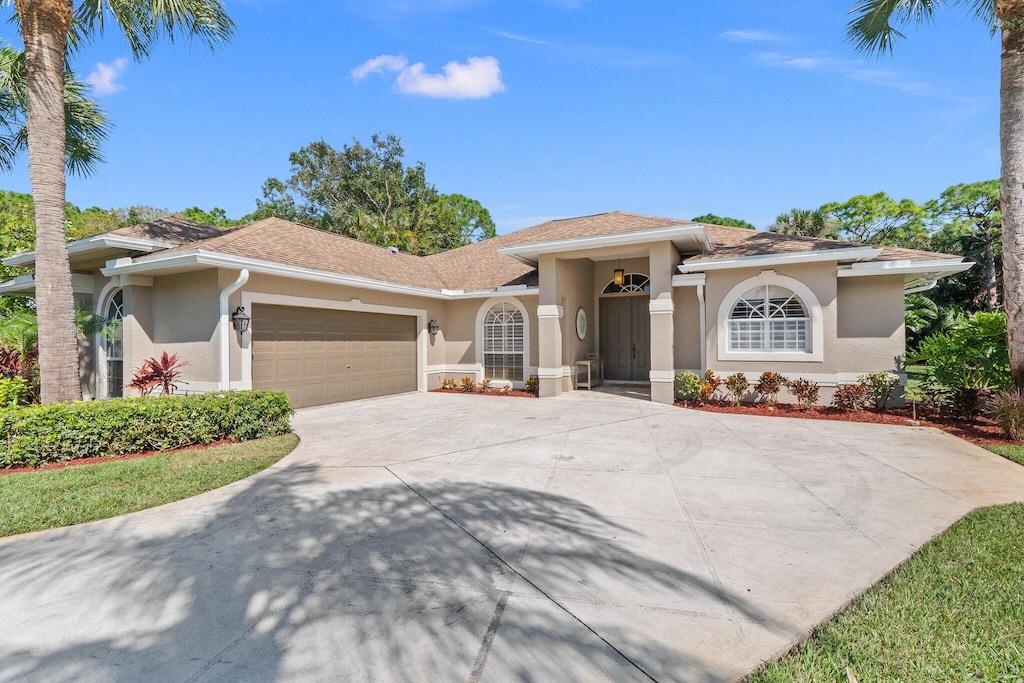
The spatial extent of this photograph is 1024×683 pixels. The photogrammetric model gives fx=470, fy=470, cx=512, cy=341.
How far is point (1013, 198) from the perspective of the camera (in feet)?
25.5

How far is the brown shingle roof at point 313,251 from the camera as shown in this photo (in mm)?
10079

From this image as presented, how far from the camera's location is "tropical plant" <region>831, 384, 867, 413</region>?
9977mm

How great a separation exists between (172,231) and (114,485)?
27.9 ft

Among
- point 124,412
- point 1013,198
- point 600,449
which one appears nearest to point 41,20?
point 124,412

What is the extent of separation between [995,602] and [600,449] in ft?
14.7

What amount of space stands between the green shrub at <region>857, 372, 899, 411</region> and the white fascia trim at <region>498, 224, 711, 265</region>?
15.2 ft

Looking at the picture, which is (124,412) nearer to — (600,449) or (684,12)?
(600,449)

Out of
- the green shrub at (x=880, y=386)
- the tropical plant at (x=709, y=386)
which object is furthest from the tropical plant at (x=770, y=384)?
the green shrub at (x=880, y=386)

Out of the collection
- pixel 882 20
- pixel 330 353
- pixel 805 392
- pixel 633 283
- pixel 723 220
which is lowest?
pixel 805 392

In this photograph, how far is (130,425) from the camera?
6.80 m

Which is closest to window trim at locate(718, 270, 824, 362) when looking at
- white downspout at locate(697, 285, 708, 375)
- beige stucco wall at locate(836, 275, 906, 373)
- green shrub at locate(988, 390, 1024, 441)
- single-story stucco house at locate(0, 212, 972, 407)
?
single-story stucco house at locate(0, 212, 972, 407)

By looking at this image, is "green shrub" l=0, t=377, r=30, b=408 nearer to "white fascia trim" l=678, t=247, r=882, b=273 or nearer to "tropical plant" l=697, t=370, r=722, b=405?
"tropical plant" l=697, t=370, r=722, b=405

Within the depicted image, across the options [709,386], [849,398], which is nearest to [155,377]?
[709,386]

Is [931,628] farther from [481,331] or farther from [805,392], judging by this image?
[481,331]
